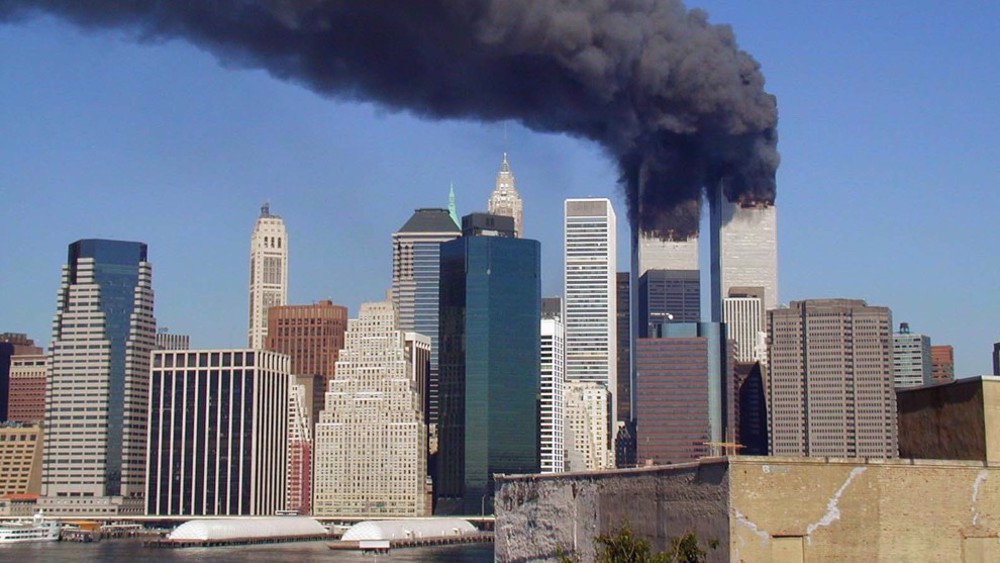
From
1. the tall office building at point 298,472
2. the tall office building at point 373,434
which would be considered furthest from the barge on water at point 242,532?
the tall office building at point 298,472

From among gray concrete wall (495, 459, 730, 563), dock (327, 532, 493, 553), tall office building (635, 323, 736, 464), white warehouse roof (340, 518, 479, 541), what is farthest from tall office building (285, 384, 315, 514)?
gray concrete wall (495, 459, 730, 563)

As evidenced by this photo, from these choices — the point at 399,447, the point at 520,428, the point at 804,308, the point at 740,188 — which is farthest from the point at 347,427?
the point at 740,188

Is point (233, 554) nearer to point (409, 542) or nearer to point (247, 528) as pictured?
point (247, 528)

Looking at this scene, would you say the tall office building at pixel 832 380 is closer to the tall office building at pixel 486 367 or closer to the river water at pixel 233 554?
the tall office building at pixel 486 367

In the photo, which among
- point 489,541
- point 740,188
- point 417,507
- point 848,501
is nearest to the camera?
point 848,501

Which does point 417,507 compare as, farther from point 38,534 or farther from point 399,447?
point 38,534
